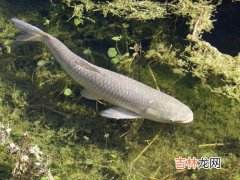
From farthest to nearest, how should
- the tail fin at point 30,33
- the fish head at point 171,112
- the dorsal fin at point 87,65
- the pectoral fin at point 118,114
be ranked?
the tail fin at point 30,33 < the dorsal fin at point 87,65 < the pectoral fin at point 118,114 < the fish head at point 171,112

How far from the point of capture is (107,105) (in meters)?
5.91

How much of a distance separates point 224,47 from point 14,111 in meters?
3.19

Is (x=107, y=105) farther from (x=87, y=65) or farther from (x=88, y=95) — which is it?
(x=87, y=65)

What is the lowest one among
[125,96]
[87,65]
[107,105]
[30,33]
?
[107,105]

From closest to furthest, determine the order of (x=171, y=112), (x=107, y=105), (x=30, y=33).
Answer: (x=171, y=112), (x=107, y=105), (x=30, y=33)

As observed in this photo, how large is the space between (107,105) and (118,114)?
1.56ft

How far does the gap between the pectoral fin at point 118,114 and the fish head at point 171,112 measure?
193mm

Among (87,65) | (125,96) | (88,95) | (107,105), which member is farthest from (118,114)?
(87,65)

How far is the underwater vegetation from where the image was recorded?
5473mm

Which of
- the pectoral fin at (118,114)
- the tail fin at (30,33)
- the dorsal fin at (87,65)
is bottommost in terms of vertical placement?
the pectoral fin at (118,114)

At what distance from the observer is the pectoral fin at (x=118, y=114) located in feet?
17.9

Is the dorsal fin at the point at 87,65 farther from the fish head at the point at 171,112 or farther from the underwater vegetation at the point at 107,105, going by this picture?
the fish head at the point at 171,112

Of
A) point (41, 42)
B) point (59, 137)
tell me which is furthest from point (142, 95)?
point (41, 42)

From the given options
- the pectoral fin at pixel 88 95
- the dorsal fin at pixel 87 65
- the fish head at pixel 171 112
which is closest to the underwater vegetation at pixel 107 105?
the pectoral fin at pixel 88 95
